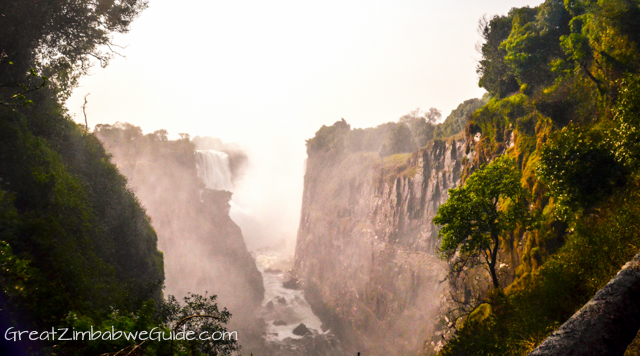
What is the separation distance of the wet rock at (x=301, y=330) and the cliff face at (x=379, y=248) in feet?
17.9

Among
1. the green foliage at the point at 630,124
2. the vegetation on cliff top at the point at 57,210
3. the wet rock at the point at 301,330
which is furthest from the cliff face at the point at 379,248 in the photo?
the vegetation on cliff top at the point at 57,210

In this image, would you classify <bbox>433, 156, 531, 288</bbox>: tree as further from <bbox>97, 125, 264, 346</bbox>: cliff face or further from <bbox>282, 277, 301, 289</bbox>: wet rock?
<bbox>282, 277, 301, 289</bbox>: wet rock

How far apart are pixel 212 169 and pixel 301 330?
56419 mm

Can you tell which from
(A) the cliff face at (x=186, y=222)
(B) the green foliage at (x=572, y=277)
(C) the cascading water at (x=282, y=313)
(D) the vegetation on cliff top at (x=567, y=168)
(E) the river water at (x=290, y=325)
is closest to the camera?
(B) the green foliage at (x=572, y=277)

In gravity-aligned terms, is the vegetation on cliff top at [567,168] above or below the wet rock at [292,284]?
above

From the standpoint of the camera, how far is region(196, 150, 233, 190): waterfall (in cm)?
8094

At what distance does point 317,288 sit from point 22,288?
6522cm

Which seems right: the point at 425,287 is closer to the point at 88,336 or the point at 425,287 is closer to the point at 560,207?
the point at 560,207

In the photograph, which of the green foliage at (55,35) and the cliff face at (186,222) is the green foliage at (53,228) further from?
the cliff face at (186,222)

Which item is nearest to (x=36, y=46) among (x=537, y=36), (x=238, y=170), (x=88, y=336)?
(x=88, y=336)

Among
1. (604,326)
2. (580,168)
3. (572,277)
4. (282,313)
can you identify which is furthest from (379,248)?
(604,326)

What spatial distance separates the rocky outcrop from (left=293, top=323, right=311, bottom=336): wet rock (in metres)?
56.9

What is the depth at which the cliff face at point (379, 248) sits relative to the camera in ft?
133

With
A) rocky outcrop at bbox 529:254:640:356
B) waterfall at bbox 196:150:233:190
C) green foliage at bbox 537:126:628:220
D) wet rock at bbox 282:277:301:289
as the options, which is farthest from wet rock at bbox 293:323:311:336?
rocky outcrop at bbox 529:254:640:356
